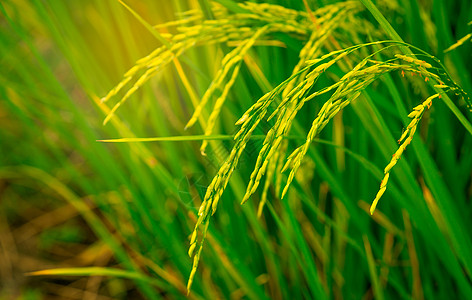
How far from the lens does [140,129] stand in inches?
46.1

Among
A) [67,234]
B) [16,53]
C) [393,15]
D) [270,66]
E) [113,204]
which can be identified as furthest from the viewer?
[67,234]

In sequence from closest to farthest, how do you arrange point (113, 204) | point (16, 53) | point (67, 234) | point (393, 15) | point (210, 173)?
point (393, 15), point (210, 173), point (16, 53), point (113, 204), point (67, 234)

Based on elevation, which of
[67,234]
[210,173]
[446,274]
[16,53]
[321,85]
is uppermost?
A: [16,53]

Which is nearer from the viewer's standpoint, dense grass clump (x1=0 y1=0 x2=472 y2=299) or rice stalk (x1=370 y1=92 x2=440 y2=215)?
rice stalk (x1=370 y1=92 x2=440 y2=215)

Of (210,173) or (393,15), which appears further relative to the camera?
(210,173)

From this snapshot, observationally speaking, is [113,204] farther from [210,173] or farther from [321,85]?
[321,85]

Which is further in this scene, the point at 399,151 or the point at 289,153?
Answer: the point at 289,153

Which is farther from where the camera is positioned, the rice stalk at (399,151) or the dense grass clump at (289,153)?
the dense grass clump at (289,153)

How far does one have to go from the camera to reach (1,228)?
157 centimetres

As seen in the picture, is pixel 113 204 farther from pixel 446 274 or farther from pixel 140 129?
pixel 446 274

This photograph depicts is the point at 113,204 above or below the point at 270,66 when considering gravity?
below

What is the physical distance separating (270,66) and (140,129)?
0.37m

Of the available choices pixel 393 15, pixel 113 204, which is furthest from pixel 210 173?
pixel 393 15

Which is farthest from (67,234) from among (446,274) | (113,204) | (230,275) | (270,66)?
(446,274)
